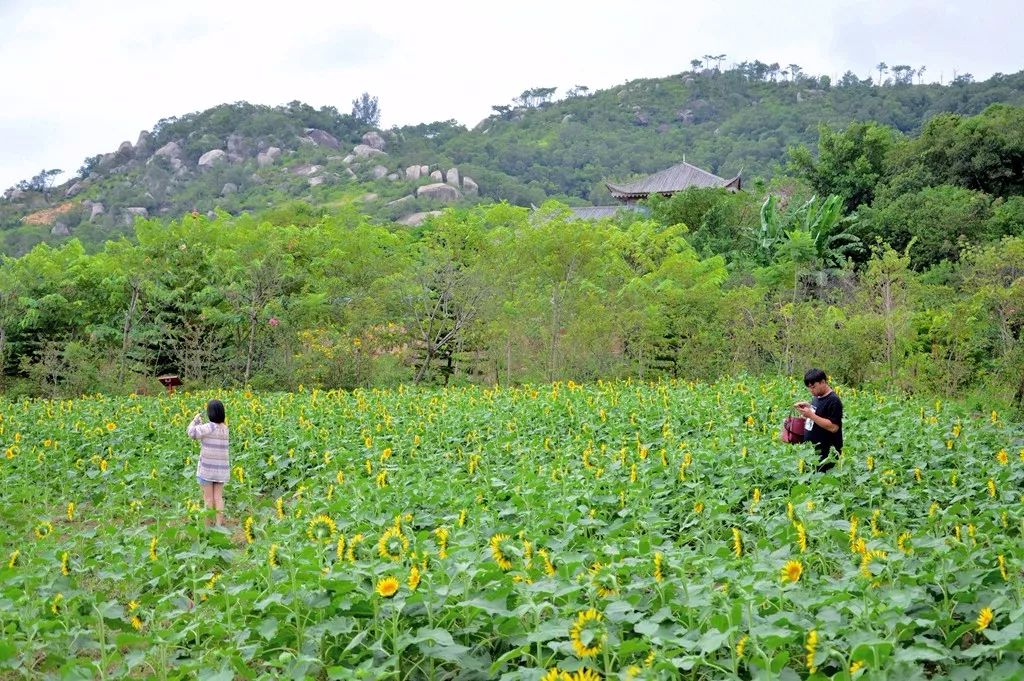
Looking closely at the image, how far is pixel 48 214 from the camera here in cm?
4309

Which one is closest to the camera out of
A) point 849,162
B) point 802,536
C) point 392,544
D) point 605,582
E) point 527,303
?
point 605,582

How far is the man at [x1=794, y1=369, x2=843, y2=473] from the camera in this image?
5391mm

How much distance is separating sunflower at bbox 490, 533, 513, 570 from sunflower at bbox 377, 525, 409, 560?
342 mm

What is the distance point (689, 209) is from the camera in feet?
76.3

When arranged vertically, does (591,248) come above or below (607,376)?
above

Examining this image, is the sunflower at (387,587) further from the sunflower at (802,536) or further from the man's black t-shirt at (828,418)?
the man's black t-shirt at (828,418)

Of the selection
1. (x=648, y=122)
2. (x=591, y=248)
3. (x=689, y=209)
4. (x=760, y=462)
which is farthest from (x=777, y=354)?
(x=648, y=122)

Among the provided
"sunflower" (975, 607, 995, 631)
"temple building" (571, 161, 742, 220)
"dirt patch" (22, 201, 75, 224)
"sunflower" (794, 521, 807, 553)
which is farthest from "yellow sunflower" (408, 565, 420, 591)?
"dirt patch" (22, 201, 75, 224)

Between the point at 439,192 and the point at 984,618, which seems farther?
the point at 439,192

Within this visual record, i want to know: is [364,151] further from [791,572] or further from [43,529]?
[791,572]

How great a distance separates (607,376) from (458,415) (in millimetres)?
6025

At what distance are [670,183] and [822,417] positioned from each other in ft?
91.1

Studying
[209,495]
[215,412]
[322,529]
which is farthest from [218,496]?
[322,529]

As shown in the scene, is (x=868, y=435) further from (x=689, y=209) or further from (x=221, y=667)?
(x=689, y=209)
